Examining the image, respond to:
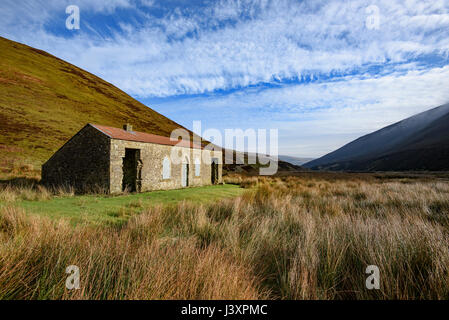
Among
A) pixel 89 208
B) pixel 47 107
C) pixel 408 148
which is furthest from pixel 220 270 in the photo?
pixel 408 148

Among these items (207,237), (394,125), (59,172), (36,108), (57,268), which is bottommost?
(207,237)

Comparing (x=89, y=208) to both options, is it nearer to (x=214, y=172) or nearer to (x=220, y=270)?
(x=220, y=270)

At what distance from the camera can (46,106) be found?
34719 mm

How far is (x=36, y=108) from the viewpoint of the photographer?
3250 cm

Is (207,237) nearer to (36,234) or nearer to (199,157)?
(36,234)

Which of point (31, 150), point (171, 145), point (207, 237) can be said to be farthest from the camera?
point (31, 150)

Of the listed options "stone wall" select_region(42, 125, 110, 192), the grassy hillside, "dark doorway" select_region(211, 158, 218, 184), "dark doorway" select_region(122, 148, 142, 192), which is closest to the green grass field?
"stone wall" select_region(42, 125, 110, 192)

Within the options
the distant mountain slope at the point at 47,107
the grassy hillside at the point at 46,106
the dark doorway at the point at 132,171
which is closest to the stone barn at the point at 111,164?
the dark doorway at the point at 132,171

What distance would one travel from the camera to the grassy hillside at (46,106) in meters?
23.3

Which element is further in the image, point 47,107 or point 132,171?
point 47,107

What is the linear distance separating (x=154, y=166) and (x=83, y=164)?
4.18m

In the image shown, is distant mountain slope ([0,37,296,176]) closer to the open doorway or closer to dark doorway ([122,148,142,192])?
dark doorway ([122,148,142,192])
